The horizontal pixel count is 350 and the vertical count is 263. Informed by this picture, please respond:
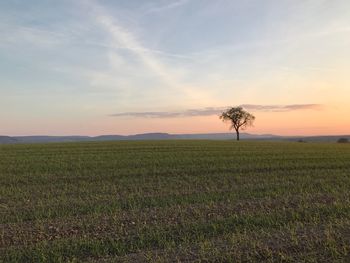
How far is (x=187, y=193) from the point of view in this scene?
17.0 m

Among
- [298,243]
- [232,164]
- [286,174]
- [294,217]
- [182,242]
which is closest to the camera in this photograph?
[298,243]

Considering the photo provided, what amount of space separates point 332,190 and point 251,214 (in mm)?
A: 6820

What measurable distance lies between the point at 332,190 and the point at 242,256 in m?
10.5

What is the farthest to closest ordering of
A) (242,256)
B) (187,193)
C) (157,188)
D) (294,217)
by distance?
(157,188)
(187,193)
(294,217)
(242,256)

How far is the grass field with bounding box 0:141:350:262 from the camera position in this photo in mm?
9078

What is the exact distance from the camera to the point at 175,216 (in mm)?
12422

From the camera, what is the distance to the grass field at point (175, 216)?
29.8 ft

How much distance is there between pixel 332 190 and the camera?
17.5 m

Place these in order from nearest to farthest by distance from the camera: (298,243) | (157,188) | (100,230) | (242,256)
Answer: (242,256), (298,243), (100,230), (157,188)

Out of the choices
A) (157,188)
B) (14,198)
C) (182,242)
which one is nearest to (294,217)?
(182,242)

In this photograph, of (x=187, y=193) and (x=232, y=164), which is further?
(x=232, y=164)

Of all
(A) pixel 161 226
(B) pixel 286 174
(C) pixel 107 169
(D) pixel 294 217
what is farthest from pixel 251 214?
(C) pixel 107 169

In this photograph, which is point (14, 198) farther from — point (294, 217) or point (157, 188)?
point (294, 217)

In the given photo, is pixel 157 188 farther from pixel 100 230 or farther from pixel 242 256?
pixel 242 256
